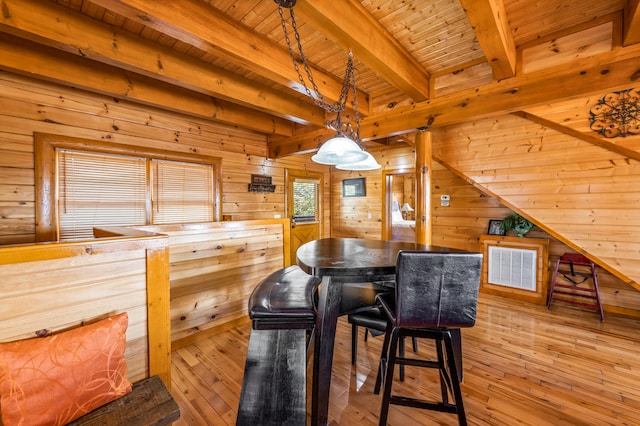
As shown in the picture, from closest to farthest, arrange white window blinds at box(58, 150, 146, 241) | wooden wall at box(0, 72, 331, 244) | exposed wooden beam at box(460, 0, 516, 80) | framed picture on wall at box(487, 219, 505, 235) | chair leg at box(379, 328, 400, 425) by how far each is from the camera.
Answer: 1. chair leg at box(379, 328, 400, 425)
2. exposed wooden beam at box(460, 0, 516, 80)
3. wooden wall at box(0, 72, 331, 244)
4. white window blinds at box(58, 150, 146, 241)
5. framed picture on wall at box(487, 219, 505, 235)

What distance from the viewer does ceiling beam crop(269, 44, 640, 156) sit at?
198cm

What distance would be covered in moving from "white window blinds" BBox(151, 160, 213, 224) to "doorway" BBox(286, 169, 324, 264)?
5.54 feet

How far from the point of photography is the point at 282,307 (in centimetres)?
154

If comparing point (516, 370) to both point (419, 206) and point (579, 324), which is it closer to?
point (579, 324)

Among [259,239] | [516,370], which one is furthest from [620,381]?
[259,239]

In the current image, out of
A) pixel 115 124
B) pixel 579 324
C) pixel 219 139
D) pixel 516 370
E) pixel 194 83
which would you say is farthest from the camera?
pixel 219 139

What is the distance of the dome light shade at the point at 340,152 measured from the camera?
200cm

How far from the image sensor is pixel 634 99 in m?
2.54

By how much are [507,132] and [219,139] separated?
4.11 meters

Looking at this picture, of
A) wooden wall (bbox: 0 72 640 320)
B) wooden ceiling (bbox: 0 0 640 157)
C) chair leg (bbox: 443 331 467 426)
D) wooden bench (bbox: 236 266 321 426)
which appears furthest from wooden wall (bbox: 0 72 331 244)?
chair leg (bbox: 443 331 467 426)

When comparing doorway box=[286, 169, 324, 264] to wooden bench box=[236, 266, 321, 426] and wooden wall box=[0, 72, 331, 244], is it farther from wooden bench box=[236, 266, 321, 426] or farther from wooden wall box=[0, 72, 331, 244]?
wooden bench box=[236, 266, 321, 426]

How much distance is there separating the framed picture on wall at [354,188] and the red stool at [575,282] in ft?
11.0

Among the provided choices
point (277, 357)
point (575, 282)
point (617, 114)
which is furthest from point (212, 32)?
point (575, 282)

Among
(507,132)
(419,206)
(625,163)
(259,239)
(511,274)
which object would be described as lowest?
(511,274)
